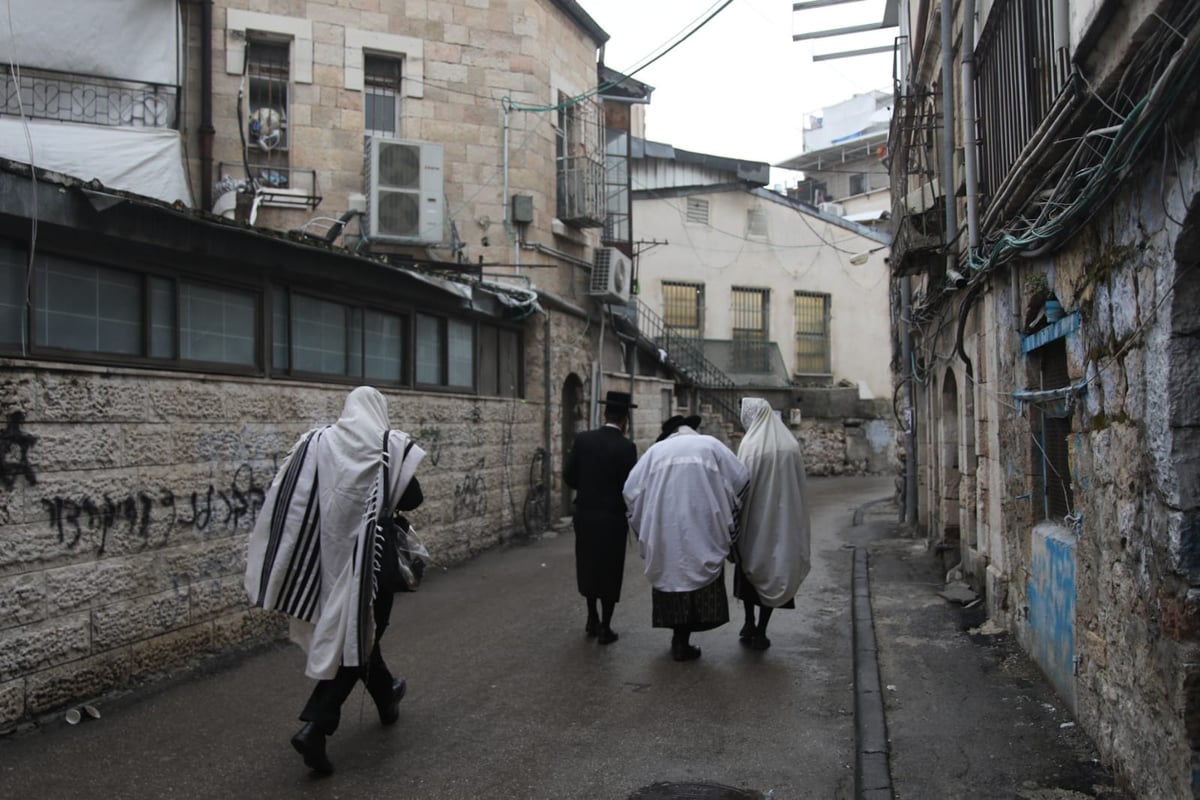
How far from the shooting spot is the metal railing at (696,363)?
26688mm

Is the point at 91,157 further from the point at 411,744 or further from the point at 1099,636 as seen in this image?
the point at 1099,636

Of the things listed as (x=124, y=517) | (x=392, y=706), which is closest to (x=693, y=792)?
(x=392, y=706)

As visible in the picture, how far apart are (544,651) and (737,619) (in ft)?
7.02

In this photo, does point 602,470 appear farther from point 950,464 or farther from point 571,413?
point 571,413

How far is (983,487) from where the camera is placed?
878 cm

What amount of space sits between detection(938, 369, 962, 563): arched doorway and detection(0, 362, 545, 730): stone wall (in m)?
6.96

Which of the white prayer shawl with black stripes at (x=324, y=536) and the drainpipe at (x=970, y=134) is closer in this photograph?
the white prayer shawl with black stripes at (x=324, y=536)

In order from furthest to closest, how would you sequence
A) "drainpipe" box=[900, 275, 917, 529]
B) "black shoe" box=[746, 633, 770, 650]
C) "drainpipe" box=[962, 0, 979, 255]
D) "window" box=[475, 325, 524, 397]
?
"drainpipe" box=[900, 275, 917, 529] → "window" box=[475, 325, 524, 397] → "drainpipe" box=[962, 0, 979, 255] → "black shoe" box=[746, 633, 770, 650]

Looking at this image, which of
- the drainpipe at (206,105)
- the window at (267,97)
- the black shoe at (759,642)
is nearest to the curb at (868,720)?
the black shoe at (759,642)

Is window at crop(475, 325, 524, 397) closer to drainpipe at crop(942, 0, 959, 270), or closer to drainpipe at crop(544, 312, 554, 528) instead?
drainpipe at crop(544, 312, 554, 528)

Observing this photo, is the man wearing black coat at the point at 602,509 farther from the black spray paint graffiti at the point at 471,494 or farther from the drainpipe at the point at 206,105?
the drainpipe at the point at 206,105

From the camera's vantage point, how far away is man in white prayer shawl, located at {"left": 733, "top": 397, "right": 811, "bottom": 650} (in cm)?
755

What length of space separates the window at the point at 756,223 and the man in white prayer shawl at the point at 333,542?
27308 millimetres

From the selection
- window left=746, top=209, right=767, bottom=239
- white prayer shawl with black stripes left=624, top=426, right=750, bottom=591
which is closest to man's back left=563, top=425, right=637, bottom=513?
white prayer shawl with black stripes left=624, top=426, right=750, bottom=591
